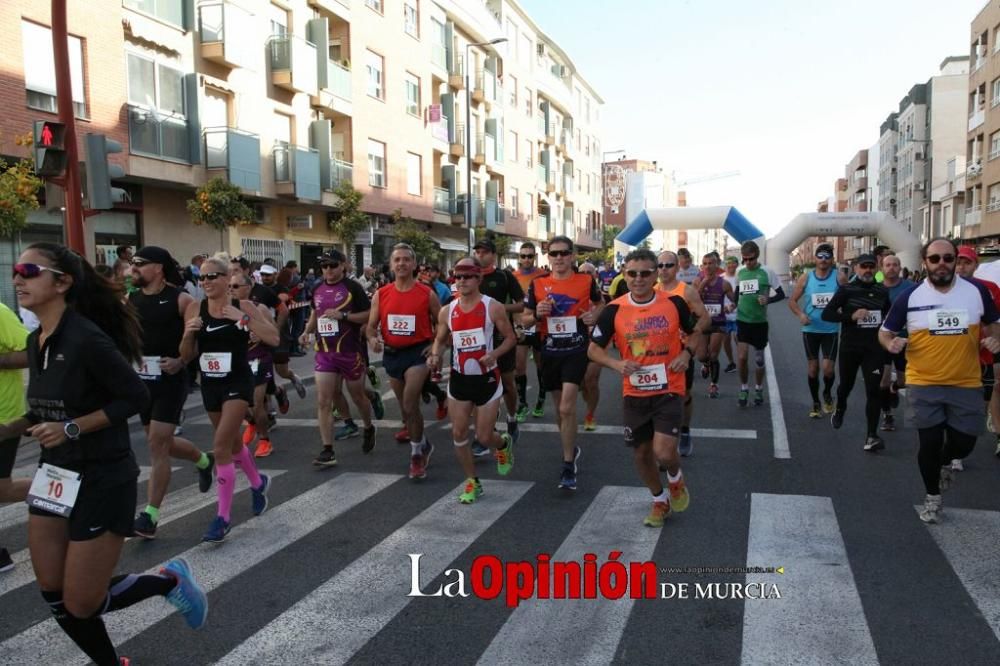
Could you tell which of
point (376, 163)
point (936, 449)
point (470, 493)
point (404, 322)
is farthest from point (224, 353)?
point (376, 163)

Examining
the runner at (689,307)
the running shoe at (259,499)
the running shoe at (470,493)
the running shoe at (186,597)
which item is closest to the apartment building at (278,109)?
the running shoe at (259,499)

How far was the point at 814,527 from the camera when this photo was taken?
5336mm

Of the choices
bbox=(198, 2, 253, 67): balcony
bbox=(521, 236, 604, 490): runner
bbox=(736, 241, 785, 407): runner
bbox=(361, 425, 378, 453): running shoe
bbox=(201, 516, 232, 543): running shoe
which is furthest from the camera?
bbox=(198, 2, 253, 67): balcony

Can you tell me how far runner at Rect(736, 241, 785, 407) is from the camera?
10.2 metres

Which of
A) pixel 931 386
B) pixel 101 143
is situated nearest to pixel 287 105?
pixel 101 143

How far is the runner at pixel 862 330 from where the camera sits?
25.3 ft

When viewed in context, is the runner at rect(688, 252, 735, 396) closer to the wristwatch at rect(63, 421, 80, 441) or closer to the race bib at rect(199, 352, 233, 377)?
the race bib at rect(199, 352, 233, 377)

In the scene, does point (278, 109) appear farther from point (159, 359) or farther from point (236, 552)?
point (236, 552)

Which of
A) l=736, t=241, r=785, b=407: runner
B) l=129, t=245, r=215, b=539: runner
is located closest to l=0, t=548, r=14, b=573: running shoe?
Result: l=129, t=245, r=215, b=539: runner

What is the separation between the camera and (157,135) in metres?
18.7

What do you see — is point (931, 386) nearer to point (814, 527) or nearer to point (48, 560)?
point (814, 527)

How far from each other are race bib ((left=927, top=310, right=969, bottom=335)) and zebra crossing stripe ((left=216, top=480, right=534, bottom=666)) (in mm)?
3216

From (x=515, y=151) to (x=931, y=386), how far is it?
141ft

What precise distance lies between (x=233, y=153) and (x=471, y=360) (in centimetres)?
1667
